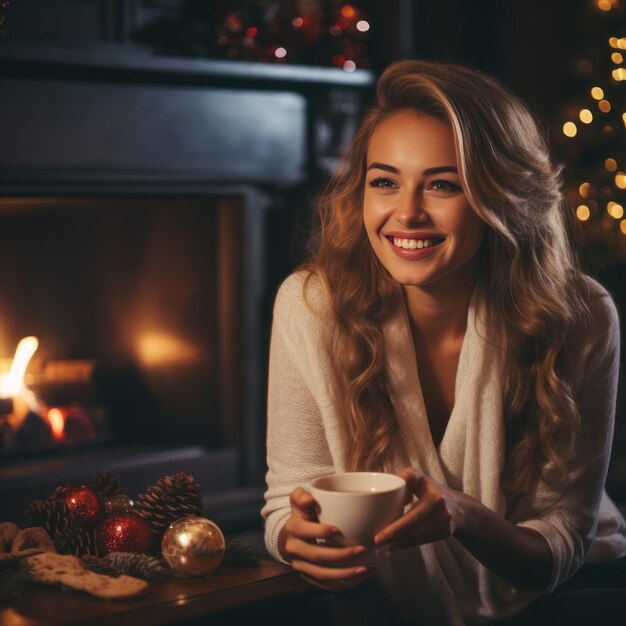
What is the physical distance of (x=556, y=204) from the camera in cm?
161

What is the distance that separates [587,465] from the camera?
1.51 m

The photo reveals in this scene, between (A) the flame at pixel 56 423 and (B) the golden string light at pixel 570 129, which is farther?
(B) the golden string light at pixel 570 129

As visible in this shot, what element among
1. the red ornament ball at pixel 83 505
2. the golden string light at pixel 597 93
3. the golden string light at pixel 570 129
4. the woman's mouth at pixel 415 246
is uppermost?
the golden string light at pixel 597 93

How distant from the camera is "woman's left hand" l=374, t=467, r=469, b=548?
1114 millimetres

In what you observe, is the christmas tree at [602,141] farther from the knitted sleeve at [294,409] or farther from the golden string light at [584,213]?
the knitted sleeve at [294,409]

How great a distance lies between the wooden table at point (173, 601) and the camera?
3.52 ft

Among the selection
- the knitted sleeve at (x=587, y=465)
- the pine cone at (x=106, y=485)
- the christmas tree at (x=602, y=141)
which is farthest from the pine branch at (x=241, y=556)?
the christmas tree at (x=602, y=141)

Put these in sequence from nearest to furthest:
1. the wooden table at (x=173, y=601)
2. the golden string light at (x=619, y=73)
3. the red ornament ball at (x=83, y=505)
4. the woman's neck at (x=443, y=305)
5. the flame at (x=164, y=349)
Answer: the wooden table at (x=173, y=601) < the red ornament ball at (x=83, y=505) < the woman's neck at (x=443, y=305) < the flame at (x=164, y=349) < the golden string light at (x=619, y=73)

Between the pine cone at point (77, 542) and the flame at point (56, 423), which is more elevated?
the pine cone at point (77, 542)

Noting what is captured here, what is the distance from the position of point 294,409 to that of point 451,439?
9.5 inches

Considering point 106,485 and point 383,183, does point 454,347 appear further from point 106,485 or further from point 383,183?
point 106,485

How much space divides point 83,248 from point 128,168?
0.93 ft

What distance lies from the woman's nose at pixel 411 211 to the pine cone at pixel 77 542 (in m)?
0.60

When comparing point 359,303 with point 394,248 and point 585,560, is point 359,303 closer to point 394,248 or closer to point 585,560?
point 394,248
